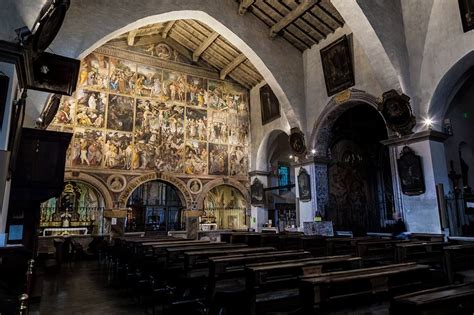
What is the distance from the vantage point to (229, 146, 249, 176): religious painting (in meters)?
16.5

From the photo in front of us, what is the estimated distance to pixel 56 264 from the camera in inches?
348

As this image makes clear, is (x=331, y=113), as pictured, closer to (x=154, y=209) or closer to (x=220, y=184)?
(x=220, y=184)

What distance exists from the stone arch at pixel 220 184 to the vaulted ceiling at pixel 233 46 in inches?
220

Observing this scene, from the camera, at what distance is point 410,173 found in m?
8.80

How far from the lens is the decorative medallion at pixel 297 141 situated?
12829 mm

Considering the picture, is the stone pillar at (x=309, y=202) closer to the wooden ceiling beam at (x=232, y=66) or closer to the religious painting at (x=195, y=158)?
the religious painting at (x=195, y=158)

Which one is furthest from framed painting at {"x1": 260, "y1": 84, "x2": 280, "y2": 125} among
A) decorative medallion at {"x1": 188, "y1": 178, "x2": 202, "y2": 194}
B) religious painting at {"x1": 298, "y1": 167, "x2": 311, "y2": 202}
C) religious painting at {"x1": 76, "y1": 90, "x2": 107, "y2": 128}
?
religious painting at {"x1": 76, "y1": 90, "x2": 107, "y2": 128}

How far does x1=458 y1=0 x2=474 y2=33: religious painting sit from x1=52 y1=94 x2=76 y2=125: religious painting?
542 inches

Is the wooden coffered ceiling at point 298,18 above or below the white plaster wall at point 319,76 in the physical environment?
above

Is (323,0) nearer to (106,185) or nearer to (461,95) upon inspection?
(461,95)

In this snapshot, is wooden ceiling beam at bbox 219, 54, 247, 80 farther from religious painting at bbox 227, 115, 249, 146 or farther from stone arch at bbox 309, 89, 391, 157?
stone arch at bbox 309, 89, 391, 157

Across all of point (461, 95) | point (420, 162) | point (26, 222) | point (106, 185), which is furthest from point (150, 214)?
point (461, 95)

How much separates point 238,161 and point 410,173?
932 centimetres

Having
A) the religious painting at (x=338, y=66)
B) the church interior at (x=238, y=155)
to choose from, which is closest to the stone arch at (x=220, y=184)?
the church interior at (x=238, y=155)
